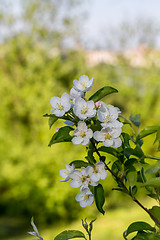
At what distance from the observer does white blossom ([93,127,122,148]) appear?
76cm

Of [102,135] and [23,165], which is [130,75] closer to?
[23,165]

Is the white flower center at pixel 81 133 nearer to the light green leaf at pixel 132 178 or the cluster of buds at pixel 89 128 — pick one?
the cluster of buds at pixel 89 128

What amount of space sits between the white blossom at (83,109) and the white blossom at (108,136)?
1.8 inches

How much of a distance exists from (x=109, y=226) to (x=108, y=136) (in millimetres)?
4402

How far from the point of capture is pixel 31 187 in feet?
16.6

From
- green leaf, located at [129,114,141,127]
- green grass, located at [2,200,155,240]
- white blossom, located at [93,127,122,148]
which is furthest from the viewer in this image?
green grass, located at [2,200,155,240]

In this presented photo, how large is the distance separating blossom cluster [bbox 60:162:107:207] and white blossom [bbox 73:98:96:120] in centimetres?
12

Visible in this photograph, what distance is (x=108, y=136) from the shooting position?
77 cm

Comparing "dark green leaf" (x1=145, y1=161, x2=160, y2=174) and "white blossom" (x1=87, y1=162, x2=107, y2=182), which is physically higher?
"white blossom" (x1=87, y1=162, x2=107, y2=182)

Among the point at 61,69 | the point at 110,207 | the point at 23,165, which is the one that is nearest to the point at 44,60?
the point at 61,69

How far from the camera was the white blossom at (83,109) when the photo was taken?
765 millimetres

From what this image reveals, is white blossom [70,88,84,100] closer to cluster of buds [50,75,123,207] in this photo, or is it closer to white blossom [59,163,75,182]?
cluster of buds [50,75,123,207]

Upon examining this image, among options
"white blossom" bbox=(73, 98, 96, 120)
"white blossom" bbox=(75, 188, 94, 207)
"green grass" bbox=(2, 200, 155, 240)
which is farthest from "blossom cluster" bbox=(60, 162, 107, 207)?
"green grass" bbox=(2, 200, 155, 240)

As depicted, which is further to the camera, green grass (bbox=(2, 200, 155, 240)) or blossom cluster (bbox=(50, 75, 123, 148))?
green grass (bbox=(2, 200, 155, 240))
